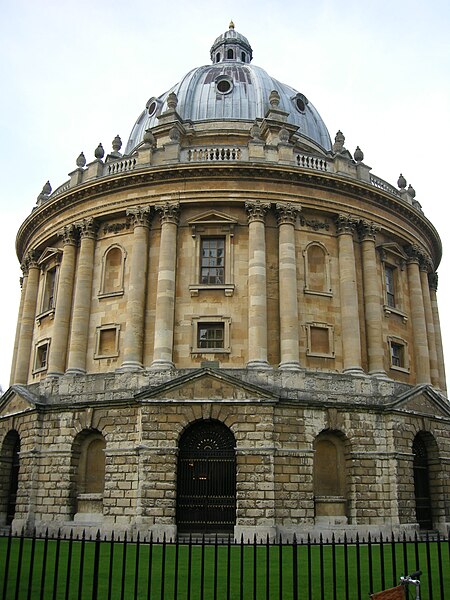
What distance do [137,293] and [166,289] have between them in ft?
4.70

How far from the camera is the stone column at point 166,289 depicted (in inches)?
1071

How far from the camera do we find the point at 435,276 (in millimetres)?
38500

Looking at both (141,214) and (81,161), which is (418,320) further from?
(81,161)

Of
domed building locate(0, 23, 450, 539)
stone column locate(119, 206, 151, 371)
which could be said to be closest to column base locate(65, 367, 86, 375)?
domed building locate(0, 23, 450, 539)

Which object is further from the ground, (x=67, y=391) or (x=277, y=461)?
(x=67, y=391)

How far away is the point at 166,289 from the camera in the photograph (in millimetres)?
28250

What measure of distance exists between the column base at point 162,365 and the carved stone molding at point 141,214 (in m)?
7.00

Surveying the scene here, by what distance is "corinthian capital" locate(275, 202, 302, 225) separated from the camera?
2942cm

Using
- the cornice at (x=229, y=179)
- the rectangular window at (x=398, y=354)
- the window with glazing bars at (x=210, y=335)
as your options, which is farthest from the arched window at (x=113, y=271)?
the rectangular window at (x=398, y=354)

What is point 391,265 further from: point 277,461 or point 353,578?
point 353,578

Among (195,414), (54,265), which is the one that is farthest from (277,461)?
(54,265)

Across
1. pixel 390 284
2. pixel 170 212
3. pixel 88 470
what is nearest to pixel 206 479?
pixel 88 470

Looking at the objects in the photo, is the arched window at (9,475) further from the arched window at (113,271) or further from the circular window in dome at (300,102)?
the circular window in dome at (300,102)

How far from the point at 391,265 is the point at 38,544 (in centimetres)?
2189
